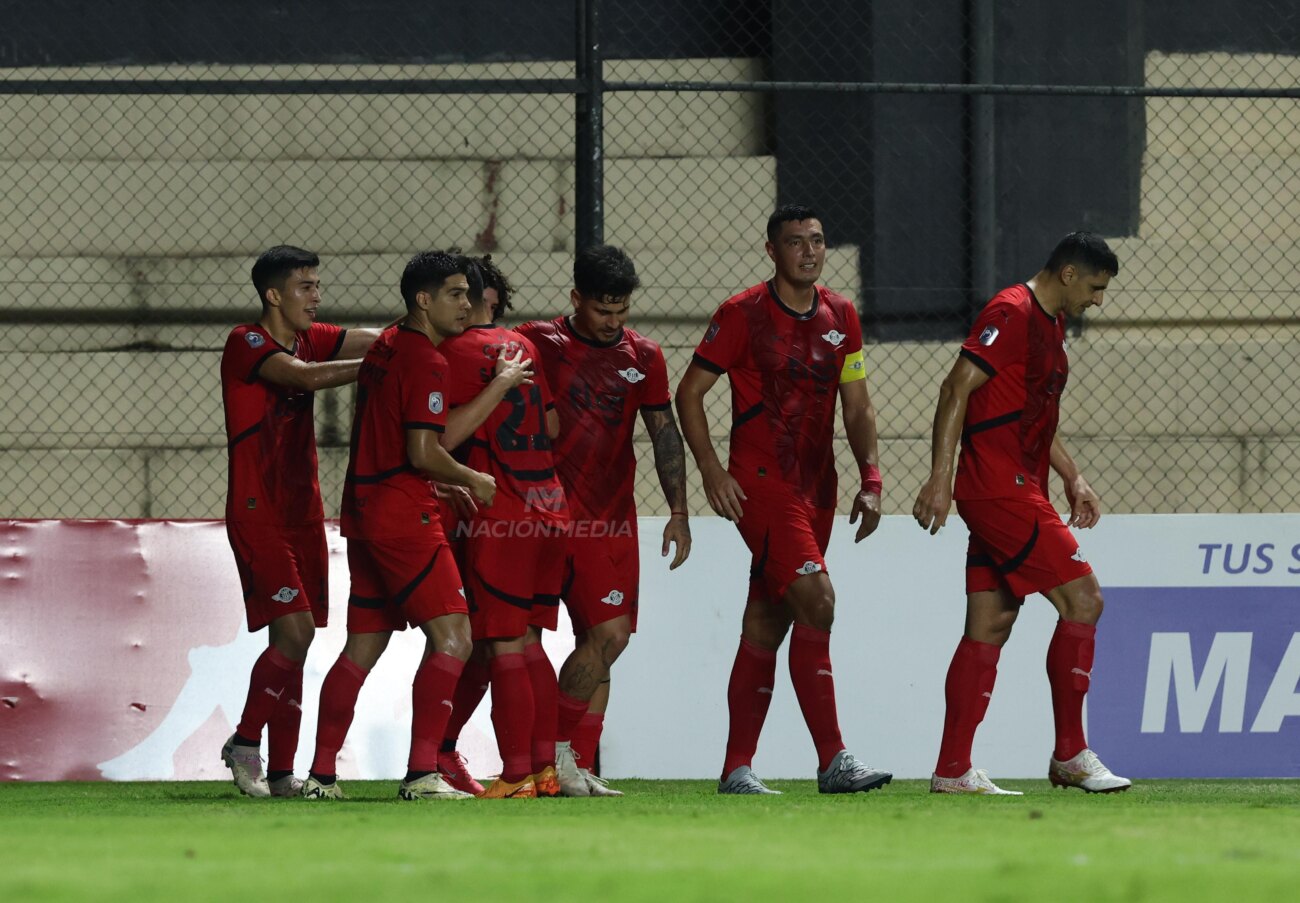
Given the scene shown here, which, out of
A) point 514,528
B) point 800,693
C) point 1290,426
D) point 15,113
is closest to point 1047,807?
point 800,693

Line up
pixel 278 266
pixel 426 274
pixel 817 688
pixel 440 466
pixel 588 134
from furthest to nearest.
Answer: pixel 588 134 < pixel 278 266 < pixel 817 688 < pixel 426 274 < pixel 440 466

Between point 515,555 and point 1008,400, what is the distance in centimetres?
198

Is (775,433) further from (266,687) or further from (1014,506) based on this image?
(266,687)

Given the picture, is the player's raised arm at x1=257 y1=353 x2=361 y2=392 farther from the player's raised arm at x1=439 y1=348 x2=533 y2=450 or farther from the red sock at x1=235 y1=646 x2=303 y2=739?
the red sock at x1=235 y1=646 x2=303 y2=739

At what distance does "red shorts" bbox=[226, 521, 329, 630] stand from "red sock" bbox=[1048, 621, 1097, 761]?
289 cm

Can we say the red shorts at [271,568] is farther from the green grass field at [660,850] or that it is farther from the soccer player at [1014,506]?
the soccer player at [1014,506]

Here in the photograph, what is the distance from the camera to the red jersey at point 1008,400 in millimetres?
7207

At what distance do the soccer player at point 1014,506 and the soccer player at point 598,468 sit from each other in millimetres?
1096

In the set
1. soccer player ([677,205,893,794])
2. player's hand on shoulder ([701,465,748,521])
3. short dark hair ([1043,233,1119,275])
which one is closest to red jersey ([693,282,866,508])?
soccer player ([677,205,893,794])

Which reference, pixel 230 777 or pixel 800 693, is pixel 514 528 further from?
pixel 230 777

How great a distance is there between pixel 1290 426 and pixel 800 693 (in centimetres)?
553

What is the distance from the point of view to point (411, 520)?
670cm

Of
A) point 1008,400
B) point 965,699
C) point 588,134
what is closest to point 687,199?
point 588,134

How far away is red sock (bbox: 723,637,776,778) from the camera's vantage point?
7383 mm
